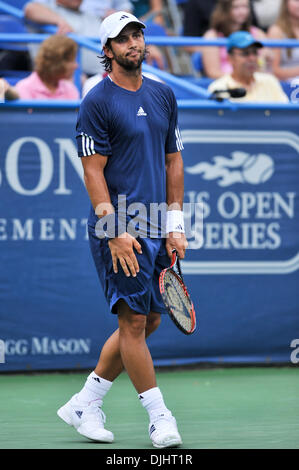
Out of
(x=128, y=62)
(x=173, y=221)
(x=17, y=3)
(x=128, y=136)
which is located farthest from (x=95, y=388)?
(x=17, y=3)

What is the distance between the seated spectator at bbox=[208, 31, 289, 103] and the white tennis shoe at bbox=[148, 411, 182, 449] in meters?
4.04

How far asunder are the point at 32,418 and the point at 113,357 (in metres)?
0.88

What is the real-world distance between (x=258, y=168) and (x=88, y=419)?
301 cm

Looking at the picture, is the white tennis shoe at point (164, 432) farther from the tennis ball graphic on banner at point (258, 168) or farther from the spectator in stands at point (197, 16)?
the spectator in stands at point (197, 16)

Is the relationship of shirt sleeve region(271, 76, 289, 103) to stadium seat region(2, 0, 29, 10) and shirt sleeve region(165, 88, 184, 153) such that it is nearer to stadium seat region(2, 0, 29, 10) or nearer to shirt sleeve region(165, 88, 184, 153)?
stadium seat region(2, 0, 29, 10)

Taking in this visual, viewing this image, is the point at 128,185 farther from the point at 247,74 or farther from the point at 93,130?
the point at 247,74

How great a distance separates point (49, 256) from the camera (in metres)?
6.95

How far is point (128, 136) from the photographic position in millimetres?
4645

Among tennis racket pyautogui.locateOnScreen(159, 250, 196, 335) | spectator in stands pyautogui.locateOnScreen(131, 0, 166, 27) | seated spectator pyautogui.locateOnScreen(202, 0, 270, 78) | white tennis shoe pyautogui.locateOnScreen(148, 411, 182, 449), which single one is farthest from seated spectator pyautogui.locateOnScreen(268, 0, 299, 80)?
white tennis shoe pyautogui.locateOnScreen(148, 411, 182, 449)

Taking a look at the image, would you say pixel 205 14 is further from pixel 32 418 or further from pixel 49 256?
pixel 32 418

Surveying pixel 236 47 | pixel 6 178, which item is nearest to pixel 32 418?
pixel 6 178

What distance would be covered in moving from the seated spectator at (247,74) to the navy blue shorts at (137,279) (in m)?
3.58

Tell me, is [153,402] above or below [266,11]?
below
